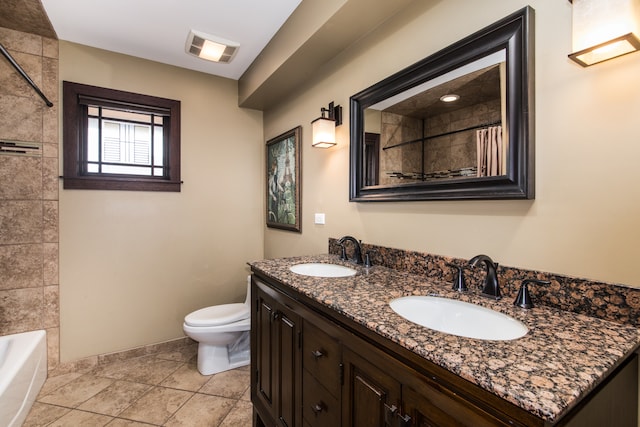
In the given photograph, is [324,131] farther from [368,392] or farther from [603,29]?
[368,392]

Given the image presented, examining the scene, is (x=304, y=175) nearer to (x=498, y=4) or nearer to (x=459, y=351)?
(x=498, y=4)

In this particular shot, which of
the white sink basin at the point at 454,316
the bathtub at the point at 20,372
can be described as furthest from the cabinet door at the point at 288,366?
the bathtub at the point at 20,372

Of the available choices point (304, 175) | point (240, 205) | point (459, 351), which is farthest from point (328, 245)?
point (459, 351)

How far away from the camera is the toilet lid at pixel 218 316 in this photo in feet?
7.57

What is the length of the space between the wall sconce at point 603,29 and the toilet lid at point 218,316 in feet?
7.87

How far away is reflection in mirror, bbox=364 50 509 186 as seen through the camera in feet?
3.85

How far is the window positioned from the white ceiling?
1.25 feet

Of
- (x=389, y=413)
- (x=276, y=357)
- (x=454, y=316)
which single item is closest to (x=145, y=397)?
(x=276, y=357)

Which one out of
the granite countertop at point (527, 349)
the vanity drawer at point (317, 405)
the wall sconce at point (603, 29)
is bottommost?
the vanity drawer at point (317, 405)

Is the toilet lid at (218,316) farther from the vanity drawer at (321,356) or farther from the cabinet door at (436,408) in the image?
the cabinet door at (436,408)

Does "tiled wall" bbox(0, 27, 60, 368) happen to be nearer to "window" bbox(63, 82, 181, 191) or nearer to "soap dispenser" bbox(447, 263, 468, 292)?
"window" bbox(63, 82, 181, 191)

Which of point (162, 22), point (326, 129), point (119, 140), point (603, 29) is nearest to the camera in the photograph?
point (603, 29)

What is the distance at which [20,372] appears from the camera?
5.98ft

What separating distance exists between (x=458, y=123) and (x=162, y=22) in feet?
6.95
